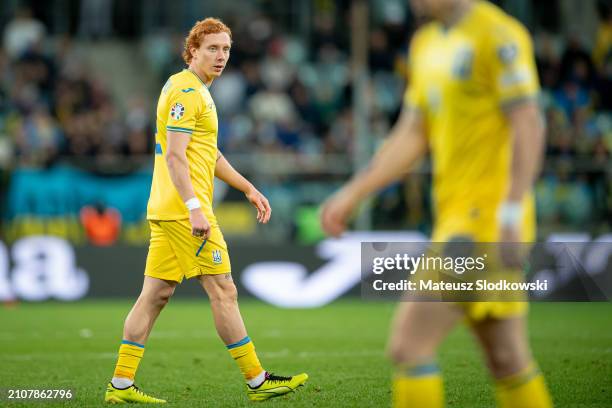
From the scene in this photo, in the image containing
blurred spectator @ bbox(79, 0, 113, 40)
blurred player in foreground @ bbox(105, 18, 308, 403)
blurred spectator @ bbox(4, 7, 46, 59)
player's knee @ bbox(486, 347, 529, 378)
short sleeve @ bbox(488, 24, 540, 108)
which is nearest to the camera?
short sleeve @ bbox(488, 24, 540, 108)

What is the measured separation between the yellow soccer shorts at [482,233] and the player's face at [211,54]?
2.83 m

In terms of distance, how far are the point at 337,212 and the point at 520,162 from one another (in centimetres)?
78

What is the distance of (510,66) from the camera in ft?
13.9

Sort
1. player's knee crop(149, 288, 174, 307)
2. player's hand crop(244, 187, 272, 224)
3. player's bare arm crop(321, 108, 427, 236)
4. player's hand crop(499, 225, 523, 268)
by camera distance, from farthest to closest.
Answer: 1. player's hand crop(244, 187, 272, 224)
2. player's knee crop(149, 288, 174, 307)
3. player's bare arm crop(321, 108, 427, 236)
4. player's hand crop(499, 225, 523, 268)

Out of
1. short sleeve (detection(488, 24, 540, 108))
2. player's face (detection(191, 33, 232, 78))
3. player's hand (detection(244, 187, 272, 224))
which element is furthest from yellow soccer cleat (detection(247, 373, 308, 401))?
short sleeve (detection(488, 24, 540, 108))

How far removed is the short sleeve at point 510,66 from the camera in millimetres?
4238

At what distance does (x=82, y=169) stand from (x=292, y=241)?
10.9 feet

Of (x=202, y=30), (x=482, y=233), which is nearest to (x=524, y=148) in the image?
(x=482, y=233)

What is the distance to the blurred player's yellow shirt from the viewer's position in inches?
168

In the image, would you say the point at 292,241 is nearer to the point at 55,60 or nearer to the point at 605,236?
the point at 605,236

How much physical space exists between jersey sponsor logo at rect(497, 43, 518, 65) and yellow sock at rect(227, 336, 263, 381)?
317cm

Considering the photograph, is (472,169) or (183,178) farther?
(183,178)

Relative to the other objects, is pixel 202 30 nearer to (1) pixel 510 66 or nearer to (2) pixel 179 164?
(2) pixel 179 164

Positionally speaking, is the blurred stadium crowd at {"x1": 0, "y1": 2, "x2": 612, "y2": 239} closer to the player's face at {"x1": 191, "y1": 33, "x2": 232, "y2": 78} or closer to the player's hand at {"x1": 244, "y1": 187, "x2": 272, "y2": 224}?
the player's hand at {"x1": 244, "y1": 187, "x2": 272, "y2": 224}
